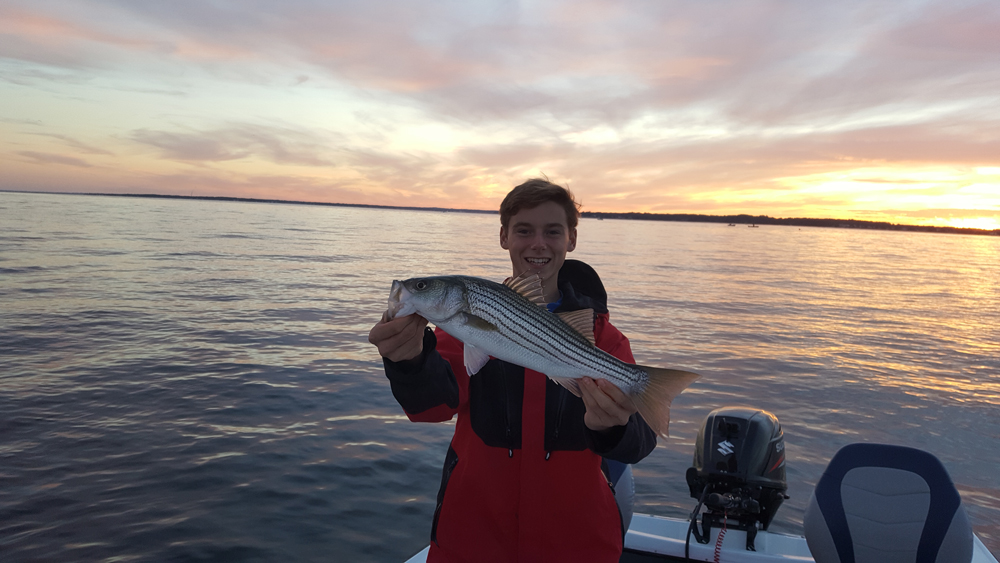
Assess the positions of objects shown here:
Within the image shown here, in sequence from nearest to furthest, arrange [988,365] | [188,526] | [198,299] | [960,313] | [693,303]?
1. [188,526]
2. [988,365]
3. [198,299]
4. [693,303]
5. [960,313]

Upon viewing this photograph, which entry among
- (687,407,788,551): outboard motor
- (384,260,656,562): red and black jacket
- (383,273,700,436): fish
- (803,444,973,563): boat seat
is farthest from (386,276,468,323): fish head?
(687,407,788,551): outboard motor

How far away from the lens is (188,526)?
7484mm

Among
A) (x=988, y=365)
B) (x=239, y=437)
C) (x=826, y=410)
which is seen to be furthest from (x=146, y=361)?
(x=988, y=365)

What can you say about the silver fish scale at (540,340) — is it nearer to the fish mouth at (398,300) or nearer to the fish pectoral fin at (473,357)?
the fish pectoral fin at (473,357)

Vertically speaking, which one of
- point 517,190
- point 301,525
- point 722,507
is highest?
point 517,190

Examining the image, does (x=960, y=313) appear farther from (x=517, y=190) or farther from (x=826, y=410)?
(x=517, y=190)

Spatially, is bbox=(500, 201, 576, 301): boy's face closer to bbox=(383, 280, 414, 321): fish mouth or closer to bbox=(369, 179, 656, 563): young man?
bbox=(369, 179, 656, 563): young man

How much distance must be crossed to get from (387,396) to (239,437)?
3367mm

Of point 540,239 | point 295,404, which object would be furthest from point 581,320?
point 295,404

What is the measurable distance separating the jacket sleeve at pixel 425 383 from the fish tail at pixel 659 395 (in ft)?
4.13

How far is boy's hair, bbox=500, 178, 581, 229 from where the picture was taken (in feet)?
14.6

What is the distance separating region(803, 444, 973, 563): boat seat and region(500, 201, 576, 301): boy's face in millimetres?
2949

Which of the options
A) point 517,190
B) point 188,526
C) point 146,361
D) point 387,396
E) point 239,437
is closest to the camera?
point 517,190

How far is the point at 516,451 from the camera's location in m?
3.85
